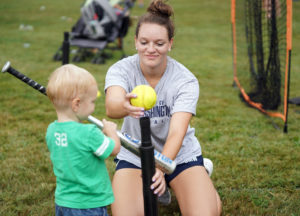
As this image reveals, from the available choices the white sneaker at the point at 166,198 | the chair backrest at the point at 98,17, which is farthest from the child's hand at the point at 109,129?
the chair backrest at the point at 98,17

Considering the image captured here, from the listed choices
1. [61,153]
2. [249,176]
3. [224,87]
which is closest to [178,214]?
[249,176]

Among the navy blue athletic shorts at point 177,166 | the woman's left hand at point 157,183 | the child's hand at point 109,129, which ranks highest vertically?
the child's hand at point 109,129

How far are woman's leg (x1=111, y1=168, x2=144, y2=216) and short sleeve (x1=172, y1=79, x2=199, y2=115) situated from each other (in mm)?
640

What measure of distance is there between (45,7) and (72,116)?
19680 mm

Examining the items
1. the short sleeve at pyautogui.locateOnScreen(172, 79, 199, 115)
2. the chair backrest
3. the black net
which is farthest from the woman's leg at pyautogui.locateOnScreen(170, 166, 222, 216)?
the chair backrest

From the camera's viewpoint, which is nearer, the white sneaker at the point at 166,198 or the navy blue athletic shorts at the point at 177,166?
the navy blue athletic shorts at the point at 177,166

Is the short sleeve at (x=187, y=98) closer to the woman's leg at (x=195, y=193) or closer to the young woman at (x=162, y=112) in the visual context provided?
the young woman at (x=162, y=112)

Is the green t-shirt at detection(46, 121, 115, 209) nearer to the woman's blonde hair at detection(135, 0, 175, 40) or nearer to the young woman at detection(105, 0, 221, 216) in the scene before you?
the young woman at detection(105, 0, 221, 216)

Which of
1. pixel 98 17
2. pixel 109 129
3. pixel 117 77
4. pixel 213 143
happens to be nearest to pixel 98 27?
pixel 98 17

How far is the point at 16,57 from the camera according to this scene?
9.46m

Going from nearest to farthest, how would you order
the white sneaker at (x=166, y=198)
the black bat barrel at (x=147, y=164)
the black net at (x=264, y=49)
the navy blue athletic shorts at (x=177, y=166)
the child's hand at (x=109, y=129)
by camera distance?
the black bat barrel at (x=147, y=164) → the child's hand at (x=109, y=129) → the navy blue athletic shorts at (x=177, y=166) → the white sneaker at (x=166, y=198) → the black net at (x=264, y=49)

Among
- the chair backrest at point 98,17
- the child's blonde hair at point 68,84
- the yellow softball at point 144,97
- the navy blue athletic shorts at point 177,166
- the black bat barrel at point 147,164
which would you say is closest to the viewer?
the black bat barrel at point 147,164

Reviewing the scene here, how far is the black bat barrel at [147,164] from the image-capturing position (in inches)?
71.0

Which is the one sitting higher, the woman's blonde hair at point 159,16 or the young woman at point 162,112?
the woman's blonde hair at point 159,16
